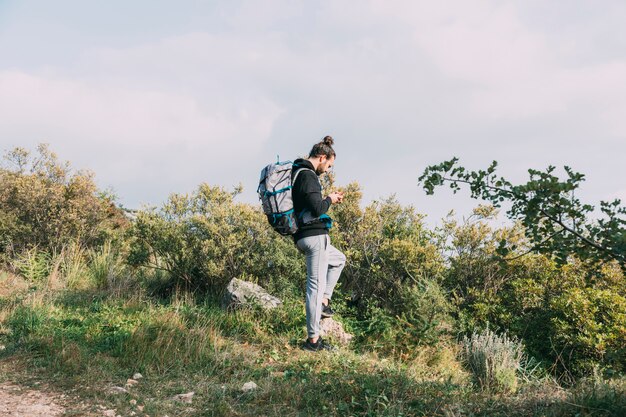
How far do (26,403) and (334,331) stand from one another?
3487 millimetres

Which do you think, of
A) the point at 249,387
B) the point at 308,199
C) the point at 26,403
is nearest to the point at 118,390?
the point at 26,403

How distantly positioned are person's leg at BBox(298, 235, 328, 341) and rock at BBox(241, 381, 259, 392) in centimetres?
123

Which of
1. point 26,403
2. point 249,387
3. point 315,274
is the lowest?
point 26,403

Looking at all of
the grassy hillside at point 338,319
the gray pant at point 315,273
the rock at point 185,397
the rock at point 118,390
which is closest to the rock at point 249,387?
the grassy hillside at point 338,319

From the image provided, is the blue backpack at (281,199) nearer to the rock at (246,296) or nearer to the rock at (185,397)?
the rock at (246,296)

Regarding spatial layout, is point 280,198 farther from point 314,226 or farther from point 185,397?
point 185,397

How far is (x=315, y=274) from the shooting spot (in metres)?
6.06

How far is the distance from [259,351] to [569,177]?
4004 mm

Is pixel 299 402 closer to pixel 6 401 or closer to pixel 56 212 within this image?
pixel 6 401

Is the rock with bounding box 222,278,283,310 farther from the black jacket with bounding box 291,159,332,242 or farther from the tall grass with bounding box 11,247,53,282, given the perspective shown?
the tall grass with bounding box 11,247,53,282

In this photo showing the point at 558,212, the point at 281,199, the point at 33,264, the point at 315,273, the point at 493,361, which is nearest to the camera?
the point at 558,212

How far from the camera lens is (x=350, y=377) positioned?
5.02 metres

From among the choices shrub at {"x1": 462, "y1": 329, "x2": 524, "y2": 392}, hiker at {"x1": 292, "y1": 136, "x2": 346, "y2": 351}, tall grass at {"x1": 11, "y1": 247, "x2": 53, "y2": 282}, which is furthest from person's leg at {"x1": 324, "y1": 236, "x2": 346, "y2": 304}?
tall grass at {"x1": 11, "y1": 247, "x2": 53, "y2": 282}

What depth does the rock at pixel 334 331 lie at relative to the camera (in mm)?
6677
